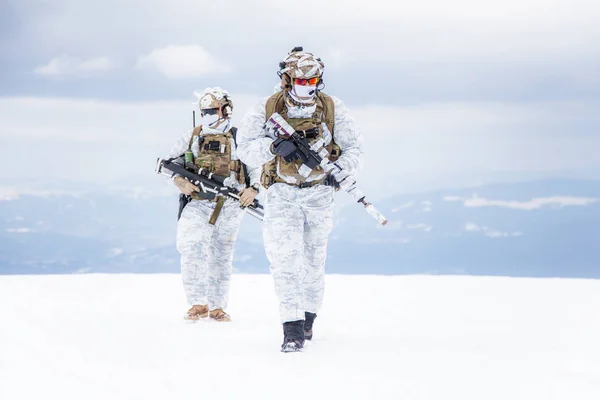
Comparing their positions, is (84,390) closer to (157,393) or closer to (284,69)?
(157,393)

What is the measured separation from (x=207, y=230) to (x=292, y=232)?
1.60 metres

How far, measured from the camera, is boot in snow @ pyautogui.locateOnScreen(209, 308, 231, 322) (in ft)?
22.1

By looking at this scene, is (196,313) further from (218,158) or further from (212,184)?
(218,158)

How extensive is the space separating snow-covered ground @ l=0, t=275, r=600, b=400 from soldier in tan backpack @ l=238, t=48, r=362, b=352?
40 cm

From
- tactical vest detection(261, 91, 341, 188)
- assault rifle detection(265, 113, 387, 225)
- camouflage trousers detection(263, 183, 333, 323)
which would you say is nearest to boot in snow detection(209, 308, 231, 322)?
camouflage trousers detection(263, 183, 333, 323)

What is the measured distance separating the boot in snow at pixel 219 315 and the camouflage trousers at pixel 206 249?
5cm

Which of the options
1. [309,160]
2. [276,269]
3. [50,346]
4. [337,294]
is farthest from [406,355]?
[337,294]

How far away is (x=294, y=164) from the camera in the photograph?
5281 millimetres

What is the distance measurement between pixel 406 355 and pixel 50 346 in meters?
2.20

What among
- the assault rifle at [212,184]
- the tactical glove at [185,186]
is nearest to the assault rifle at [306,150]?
the assault rifle at [212,184]

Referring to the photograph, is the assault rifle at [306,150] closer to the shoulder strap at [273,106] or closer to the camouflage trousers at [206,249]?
the shoulder strap at [273,106]

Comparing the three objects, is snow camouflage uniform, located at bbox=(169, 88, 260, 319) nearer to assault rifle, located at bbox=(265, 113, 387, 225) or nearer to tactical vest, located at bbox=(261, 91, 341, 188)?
tactical vest, located at bbox=(261, 91, 341, 188)

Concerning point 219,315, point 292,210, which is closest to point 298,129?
point 292,210

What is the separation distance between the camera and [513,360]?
4957 mm
